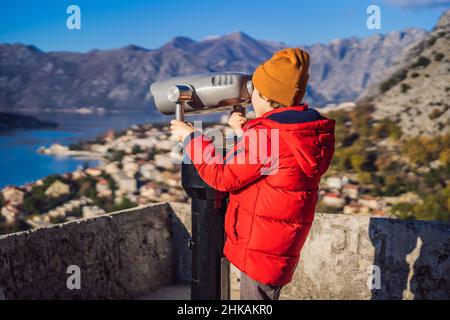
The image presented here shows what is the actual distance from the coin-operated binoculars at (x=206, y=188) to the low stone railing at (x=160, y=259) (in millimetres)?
968

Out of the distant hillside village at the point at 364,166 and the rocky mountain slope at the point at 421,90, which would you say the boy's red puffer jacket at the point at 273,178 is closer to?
the distant hillside village at the point at 364,166

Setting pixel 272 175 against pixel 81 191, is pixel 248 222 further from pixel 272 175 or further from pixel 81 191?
pixel 81 191

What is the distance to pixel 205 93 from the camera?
1.81 metres

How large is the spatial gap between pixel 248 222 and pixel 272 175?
170 mm

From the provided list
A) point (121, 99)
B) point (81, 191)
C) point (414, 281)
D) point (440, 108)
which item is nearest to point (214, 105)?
point (414, 281)

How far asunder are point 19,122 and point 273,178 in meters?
23.7

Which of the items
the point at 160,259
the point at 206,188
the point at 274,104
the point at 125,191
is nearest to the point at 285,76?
the point at 274,104

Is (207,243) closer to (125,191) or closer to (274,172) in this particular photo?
(274,172)

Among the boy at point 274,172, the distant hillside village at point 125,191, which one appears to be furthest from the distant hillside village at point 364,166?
the boy at point 274,172

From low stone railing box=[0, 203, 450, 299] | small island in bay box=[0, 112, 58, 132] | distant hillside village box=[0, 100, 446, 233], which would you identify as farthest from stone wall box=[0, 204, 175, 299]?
small island in bay box=[0, 112, 58, 132]

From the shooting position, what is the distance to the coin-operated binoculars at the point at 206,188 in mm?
1755

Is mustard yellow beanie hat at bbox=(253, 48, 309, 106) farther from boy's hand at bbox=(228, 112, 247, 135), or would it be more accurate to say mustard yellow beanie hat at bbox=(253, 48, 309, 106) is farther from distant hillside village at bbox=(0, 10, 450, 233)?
distant hillside village at bbox=(0, 10, 450, 233)

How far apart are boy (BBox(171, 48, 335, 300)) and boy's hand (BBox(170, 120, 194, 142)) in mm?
35

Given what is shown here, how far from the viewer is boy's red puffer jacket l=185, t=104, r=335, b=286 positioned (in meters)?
1.49
